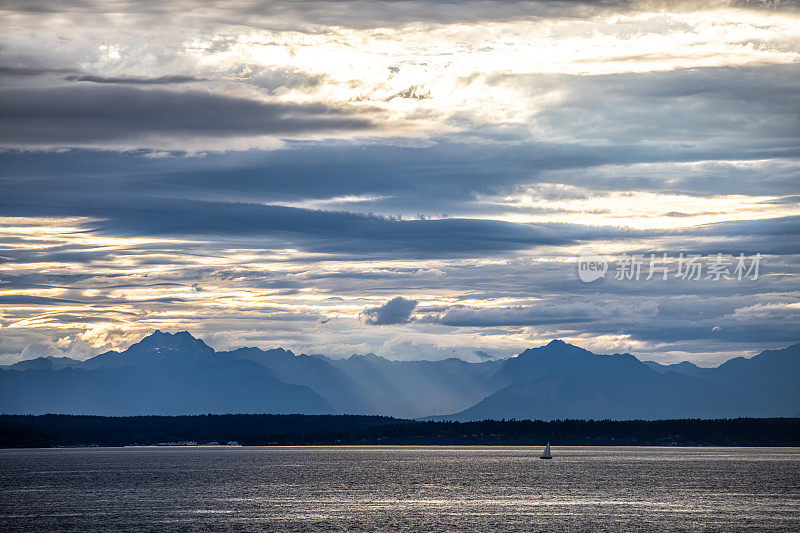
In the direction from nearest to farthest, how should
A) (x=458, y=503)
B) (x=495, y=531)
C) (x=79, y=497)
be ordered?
(x=495, y=531) → (x=458, y=503) → (x=79, y=497)

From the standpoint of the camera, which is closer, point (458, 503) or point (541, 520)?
point (541, 520)

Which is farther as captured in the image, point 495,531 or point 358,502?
point 358,502

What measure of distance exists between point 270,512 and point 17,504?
51256 millimetres

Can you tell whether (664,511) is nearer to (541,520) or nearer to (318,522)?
(541,520)

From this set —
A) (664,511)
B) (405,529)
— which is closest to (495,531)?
(405,529)

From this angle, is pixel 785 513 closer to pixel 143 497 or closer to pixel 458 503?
pixel 458 503

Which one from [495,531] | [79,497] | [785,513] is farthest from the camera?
[79,497]

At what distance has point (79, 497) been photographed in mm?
193625

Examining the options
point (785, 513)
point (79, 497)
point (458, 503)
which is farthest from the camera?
point (79, 497)

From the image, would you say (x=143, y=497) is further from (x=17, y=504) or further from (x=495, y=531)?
(x=495, y=531)

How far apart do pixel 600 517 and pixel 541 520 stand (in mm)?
10220

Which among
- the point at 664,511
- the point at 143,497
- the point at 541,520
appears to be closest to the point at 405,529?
the point at 541,520

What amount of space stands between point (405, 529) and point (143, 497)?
79155mm

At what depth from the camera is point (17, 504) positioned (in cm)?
17675
